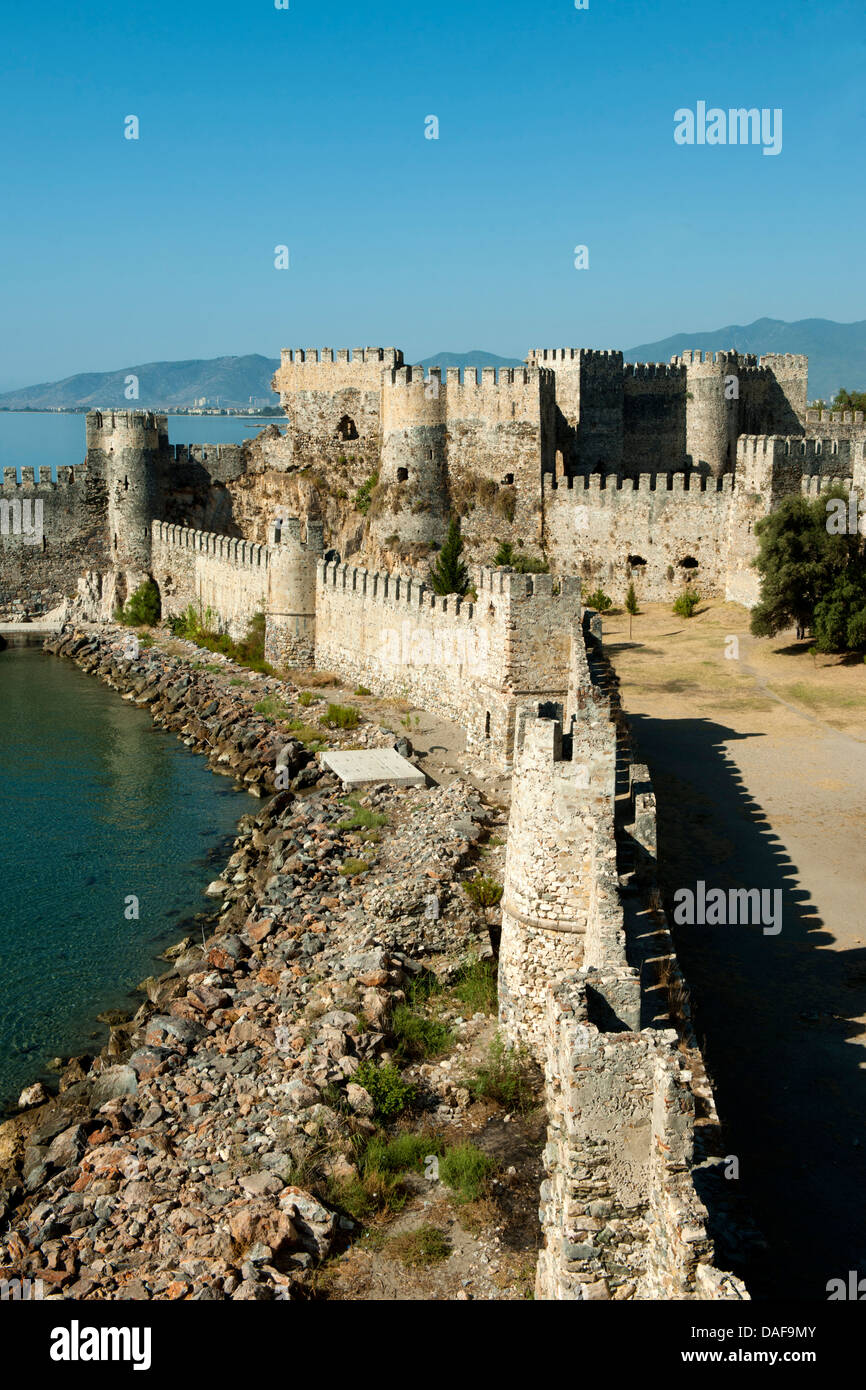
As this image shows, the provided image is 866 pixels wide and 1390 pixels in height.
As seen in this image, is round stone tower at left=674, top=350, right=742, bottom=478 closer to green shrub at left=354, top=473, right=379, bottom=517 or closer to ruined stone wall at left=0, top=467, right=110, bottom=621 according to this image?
green shrub at left=354, top=473, right=379, bottom=517

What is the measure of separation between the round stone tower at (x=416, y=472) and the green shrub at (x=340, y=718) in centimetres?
1110

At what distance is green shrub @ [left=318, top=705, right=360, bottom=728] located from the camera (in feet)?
76.8

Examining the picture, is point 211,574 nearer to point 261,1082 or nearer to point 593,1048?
point 261,1082

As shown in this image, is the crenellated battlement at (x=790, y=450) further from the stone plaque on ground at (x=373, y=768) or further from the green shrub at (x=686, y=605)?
the stone plaque on ground at (x=373, y=768)

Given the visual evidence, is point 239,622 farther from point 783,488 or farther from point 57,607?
point 783,488

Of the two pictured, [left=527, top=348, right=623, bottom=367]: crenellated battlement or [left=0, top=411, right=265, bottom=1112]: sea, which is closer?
[left=0, top=411, right=265, bottom=1112]: sea

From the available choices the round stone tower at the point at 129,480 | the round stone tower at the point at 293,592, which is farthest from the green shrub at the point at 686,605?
the round stone tower at the point at 129,480

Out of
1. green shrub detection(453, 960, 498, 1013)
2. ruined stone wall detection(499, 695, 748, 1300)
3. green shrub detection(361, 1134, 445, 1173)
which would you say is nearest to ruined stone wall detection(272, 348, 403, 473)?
green shrub detection(453, 960, 498, 1013)

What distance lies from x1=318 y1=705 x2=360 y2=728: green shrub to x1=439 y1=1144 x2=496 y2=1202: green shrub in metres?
14.3

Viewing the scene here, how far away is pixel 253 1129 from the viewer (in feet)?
33.3

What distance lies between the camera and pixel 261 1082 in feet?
35.7

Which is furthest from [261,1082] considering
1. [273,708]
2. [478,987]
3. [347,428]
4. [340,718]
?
[347,428]

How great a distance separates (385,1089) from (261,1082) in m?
1.17

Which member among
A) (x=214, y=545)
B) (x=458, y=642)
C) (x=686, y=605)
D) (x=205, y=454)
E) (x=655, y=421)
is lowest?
(x=686, y=605)
